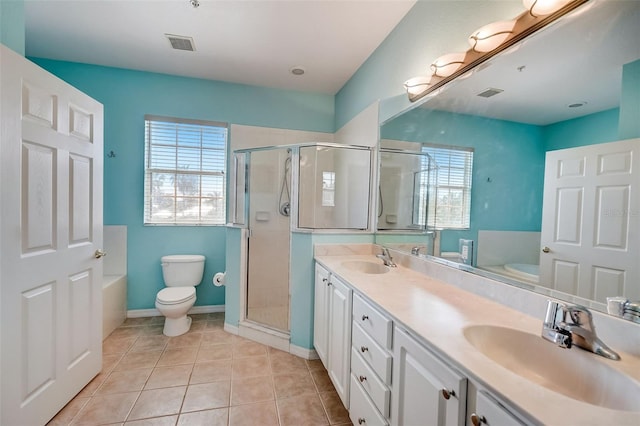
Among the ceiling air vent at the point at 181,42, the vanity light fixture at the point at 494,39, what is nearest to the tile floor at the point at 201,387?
the vanity light fixture at the point at 494,39

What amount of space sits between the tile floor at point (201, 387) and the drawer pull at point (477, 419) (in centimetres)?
118

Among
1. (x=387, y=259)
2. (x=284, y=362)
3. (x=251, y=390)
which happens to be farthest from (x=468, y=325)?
(x=284, y=362)

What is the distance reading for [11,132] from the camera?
4.29 feet

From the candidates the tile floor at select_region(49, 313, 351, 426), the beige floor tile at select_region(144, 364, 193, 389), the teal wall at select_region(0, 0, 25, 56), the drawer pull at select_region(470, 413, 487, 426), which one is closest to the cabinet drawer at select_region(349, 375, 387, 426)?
the tile floor at select_region(49, 313, 351, 426)

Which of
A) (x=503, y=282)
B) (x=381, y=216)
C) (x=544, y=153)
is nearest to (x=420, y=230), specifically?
(x=381, y=216)

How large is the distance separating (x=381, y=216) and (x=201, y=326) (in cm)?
221

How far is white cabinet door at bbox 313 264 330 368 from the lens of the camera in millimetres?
1940

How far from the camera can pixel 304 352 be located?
7.54ft

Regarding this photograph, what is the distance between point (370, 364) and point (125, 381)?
1833 mm

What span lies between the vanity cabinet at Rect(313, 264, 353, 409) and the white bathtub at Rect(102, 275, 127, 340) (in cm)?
203

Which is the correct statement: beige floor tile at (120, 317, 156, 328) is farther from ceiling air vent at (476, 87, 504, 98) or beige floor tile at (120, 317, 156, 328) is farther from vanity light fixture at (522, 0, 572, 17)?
vanity light fixture at (522, 0, 572, 17)

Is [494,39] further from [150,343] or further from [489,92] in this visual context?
[150,343]

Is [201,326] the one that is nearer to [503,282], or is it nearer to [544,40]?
[503,282]

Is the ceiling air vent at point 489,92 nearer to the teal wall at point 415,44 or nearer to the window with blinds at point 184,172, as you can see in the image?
the teal wall at point 415,44
